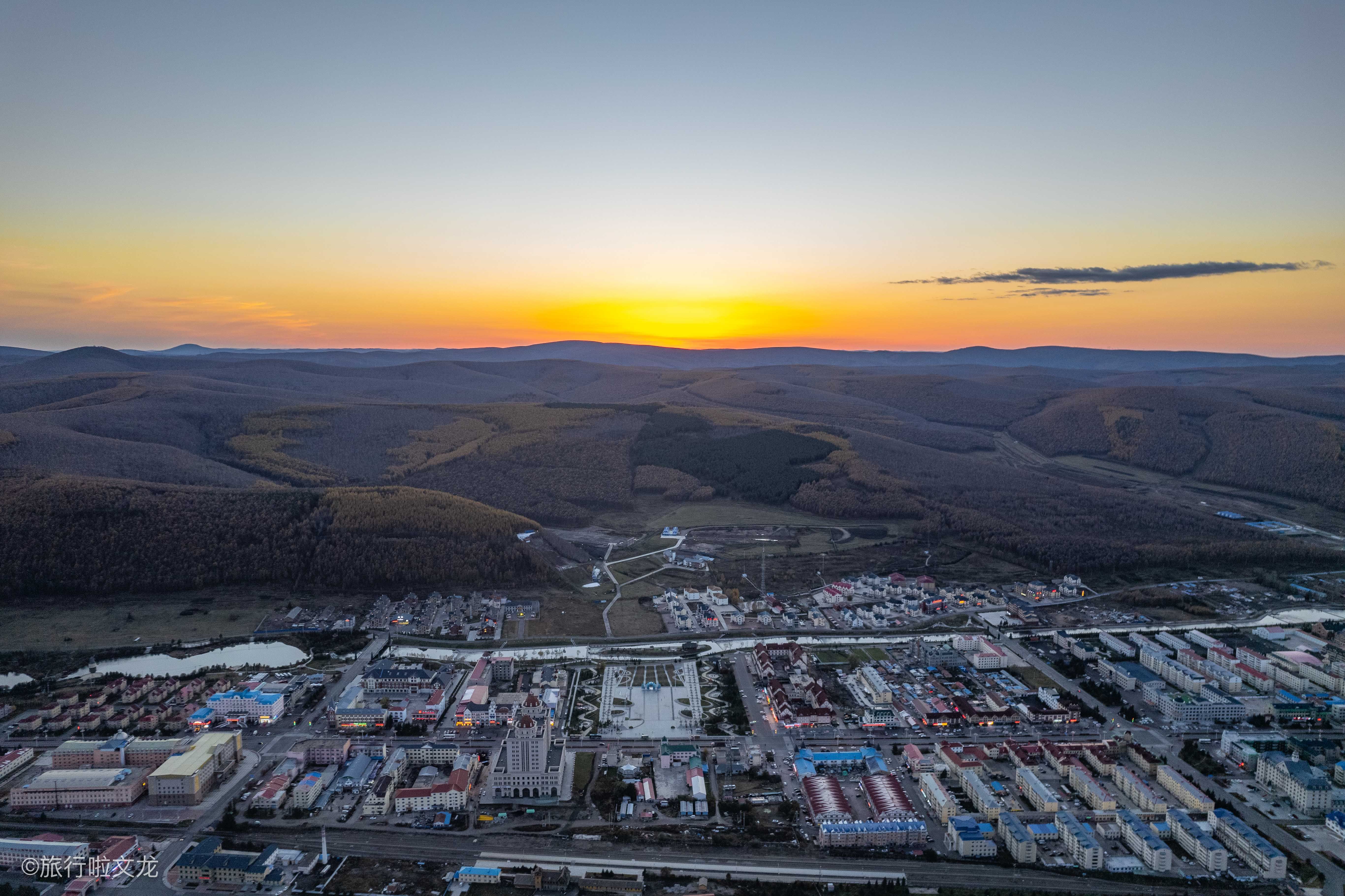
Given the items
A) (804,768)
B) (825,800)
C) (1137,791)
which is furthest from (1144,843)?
(804,768)

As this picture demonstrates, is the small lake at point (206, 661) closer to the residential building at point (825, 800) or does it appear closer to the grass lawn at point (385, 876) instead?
the grass lawn at point (385, 876)

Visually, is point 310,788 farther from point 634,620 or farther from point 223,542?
point 223,542

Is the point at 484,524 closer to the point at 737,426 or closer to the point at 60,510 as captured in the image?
the point at 60,510

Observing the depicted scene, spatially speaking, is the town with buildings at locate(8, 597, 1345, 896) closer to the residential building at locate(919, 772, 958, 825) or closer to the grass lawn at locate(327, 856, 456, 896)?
the residential building at locate(919, 772, 958, 825)

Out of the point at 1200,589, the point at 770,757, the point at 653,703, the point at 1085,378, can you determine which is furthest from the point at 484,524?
the point at 1085,378

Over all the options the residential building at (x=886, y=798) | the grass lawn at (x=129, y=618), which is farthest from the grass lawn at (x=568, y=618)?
the residential building at (x=886, y=798)

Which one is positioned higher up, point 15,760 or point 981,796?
point 15,760

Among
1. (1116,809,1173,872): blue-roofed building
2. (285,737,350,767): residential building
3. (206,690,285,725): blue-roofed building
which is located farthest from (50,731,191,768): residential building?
(1116,809,1173,872): blue-roofed building
